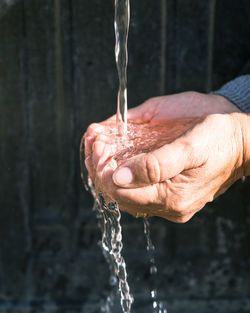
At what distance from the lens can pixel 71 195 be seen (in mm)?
1611

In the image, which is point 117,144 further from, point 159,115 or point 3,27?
point 3,27

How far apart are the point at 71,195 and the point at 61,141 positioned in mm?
195

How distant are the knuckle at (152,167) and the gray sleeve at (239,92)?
0.47 metres

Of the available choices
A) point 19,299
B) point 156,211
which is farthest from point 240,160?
point 19,299

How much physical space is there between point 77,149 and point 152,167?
0.65 metres

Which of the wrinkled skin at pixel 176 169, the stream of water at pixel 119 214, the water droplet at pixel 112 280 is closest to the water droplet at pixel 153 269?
the stream of water at pixel 119 214

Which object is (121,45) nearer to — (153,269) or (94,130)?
(94,130)

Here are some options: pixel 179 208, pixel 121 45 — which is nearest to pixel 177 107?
pixel 121 45

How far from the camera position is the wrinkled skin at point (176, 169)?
99 centimetres

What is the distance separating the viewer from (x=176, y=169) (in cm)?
99

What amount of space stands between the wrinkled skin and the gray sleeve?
0.18m

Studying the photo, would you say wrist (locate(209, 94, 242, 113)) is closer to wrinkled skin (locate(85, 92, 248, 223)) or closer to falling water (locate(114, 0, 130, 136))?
wrinkled skin (locate(85, 92, 248, 223))

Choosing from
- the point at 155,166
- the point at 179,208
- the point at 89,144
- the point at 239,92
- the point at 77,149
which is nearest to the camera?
the point at 155,166

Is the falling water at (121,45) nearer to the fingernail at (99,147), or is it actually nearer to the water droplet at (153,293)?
the fingernail at (99,147)
